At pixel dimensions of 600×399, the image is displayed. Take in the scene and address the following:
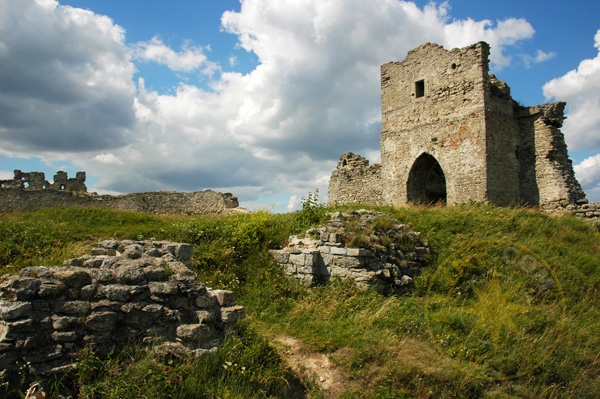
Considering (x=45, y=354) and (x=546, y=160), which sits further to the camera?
(x=546, y=160)

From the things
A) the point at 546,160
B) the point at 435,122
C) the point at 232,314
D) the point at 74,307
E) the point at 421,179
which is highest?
the point at 435,122

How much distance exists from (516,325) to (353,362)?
3035 millimetres

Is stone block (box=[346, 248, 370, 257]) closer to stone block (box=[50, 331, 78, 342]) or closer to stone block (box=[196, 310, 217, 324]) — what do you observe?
stone block (box=[196, 310, 217, 324])

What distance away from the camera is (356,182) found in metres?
21.9

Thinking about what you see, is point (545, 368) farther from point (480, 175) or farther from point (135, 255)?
point (480, 175)

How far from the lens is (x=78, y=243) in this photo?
9.83 m

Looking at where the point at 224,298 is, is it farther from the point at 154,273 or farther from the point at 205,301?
the point at 154,273

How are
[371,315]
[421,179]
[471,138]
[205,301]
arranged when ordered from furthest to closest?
[421,179], [471,138], [371,315], [205,301]

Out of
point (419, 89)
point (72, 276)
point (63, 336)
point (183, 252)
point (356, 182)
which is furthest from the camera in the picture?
point (356, 182)

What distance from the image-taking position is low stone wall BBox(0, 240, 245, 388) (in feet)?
14.7
